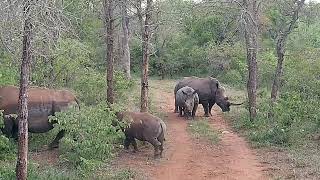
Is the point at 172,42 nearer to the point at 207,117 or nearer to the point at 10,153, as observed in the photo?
the point at 207,117

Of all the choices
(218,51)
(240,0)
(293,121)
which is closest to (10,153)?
(293,121)

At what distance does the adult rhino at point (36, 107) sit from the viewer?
14984mm

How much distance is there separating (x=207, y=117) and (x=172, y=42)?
1902 centimetres

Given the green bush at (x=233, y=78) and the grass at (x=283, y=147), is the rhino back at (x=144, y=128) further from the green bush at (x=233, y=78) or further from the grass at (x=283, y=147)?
the green bush at (x=233, y=78)

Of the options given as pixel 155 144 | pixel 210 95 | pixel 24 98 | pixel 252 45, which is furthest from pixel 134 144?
pixel 210 95

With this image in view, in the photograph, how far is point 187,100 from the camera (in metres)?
21.7

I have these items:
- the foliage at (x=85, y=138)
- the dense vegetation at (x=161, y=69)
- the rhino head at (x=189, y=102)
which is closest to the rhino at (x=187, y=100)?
the rhino head at (x=189, y=102)

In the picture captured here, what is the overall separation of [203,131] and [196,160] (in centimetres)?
407

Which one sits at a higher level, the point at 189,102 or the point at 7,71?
the point at 7,71

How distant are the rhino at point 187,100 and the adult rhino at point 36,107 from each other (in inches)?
277

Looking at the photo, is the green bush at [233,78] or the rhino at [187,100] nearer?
the rhino at [187,100]

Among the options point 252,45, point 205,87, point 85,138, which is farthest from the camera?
point 205,87

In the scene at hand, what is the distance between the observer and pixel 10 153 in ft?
46.1

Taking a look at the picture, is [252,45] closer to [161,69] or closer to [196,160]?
[196,160]
